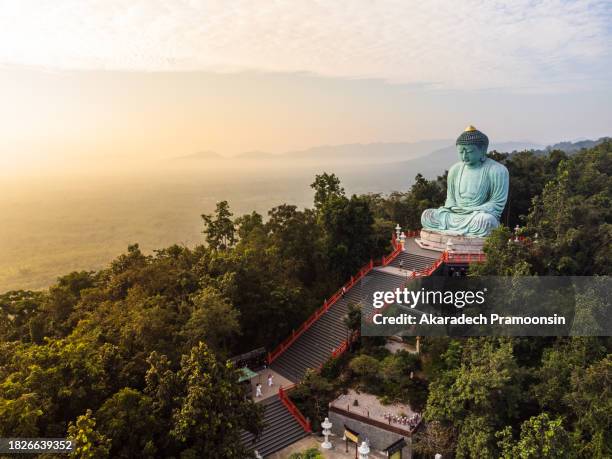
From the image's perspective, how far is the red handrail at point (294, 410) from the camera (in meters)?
13.7

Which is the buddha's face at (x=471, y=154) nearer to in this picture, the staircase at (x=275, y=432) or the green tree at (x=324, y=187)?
the green tree at (x=324, y=187)

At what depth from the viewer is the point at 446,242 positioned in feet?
64.7

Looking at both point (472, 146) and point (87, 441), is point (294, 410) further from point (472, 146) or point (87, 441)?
point (472, 146)

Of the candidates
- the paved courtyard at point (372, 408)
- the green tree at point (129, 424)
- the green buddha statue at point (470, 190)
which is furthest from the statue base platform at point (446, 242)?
the green tree at point (129, 424)

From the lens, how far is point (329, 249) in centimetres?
1962

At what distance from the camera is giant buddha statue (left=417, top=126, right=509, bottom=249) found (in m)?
19.7

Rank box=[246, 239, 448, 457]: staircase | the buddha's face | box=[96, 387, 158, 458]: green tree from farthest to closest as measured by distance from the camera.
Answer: the buddha's face
box=[246, 239, 448, 457]: staircase
box=[96, 387, 158, 458]: green tree

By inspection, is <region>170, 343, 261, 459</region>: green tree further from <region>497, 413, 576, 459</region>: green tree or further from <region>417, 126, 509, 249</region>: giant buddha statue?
<region>417, 126, 509, 249</region>: giant buddha statue

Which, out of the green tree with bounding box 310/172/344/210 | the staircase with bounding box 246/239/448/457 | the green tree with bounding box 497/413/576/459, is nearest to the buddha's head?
the staircase with bounding box 246/239/448/457

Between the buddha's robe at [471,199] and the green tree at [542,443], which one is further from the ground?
the buddha's robe at [471,199]

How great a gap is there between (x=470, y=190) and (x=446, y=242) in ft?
10.1

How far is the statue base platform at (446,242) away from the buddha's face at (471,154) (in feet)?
13.2

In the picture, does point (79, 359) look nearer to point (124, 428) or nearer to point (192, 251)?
point (124, 428)

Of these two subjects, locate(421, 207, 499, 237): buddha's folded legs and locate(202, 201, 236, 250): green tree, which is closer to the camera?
locate(421, 207, 499, 237): buddha's folded legs
